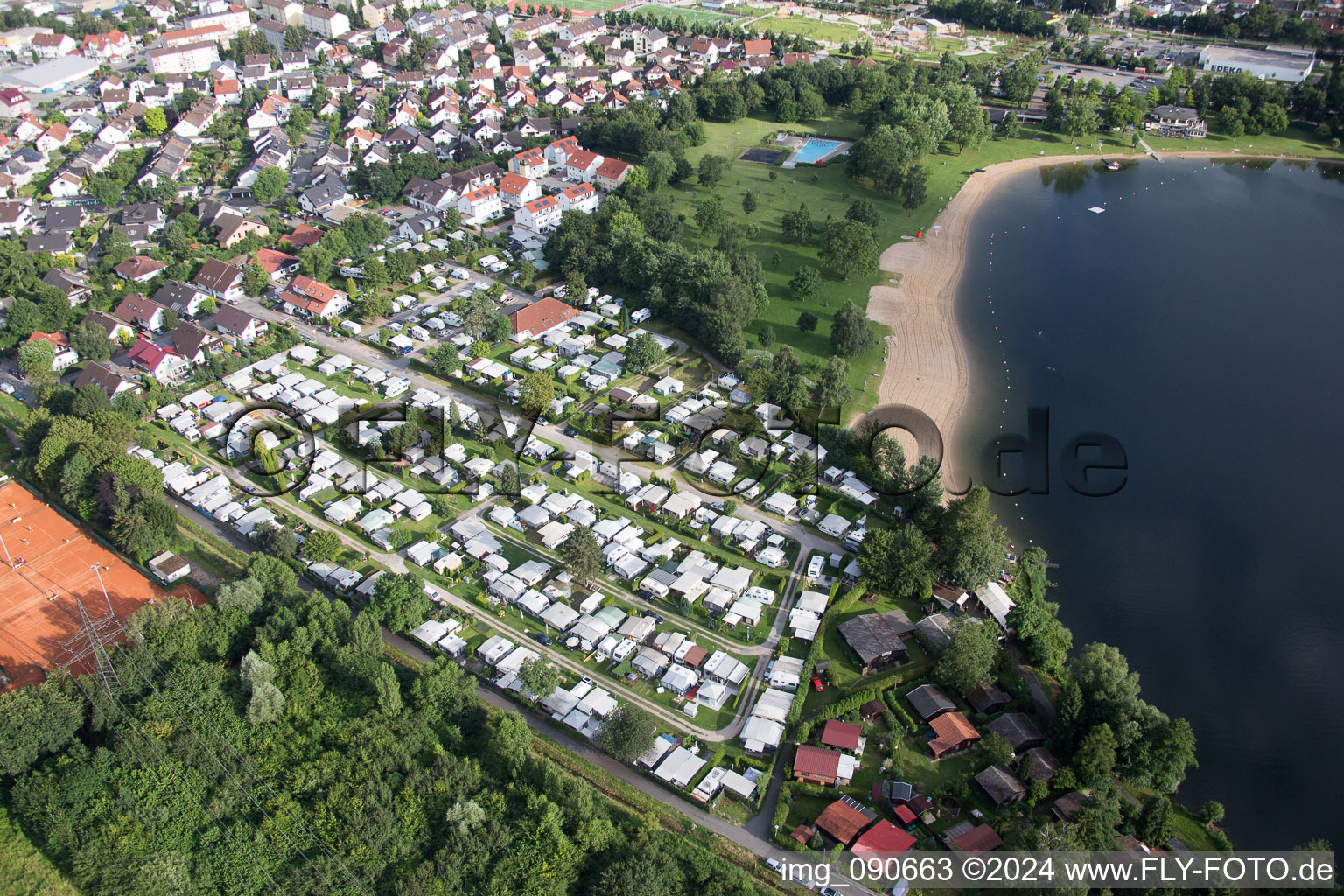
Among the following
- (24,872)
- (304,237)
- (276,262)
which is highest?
(304,237)

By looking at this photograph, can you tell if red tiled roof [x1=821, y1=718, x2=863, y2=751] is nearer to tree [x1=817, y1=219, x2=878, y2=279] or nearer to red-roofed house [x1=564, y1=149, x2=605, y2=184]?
tree [x1=817, y1=219, x2=878, y2=279]

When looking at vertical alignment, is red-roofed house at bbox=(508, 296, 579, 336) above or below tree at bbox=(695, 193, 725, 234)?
below

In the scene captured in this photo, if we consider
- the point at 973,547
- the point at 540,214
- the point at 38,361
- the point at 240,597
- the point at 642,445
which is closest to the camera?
the point at 240,597

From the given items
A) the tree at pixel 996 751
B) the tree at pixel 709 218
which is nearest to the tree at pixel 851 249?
the tree at pixel 709 218

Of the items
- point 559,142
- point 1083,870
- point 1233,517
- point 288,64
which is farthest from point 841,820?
point 288,64

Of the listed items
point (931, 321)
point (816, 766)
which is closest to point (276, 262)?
point (931, 321)

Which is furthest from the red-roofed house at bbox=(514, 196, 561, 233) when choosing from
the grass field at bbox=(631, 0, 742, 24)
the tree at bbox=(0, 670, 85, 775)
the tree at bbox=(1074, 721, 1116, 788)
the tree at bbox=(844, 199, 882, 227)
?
the grass field at bbox=(631, 0, 742, 24)

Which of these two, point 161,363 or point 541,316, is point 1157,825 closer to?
point 541,316
